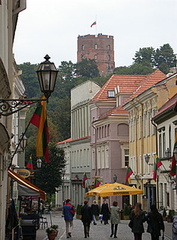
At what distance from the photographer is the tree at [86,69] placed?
167m

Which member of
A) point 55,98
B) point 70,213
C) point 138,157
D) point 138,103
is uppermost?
point 55,98

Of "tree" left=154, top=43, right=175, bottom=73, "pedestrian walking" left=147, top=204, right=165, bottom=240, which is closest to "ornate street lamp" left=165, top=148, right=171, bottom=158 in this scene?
"pedestrian walking" left=147, top=204, right=165, bottom=240

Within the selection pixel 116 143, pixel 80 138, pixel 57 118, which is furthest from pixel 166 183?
pixel 57 118

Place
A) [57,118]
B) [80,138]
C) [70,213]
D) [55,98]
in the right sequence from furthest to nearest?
[55,98] → [57,118] → [80,138] → [70,213]

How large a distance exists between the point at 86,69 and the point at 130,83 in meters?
96.7

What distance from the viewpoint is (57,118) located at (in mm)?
116938

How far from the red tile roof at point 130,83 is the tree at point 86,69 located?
8879cm

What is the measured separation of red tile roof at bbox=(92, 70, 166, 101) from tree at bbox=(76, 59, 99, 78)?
88788 mm

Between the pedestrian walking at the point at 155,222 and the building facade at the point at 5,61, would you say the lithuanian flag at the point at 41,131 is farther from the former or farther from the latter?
the pedestrian walking at the point at 155,222

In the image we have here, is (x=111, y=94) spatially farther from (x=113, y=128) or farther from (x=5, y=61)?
(x=5, y=61)

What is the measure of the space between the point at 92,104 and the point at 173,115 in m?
35.4

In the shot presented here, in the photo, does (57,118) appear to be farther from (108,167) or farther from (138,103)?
(138,103)

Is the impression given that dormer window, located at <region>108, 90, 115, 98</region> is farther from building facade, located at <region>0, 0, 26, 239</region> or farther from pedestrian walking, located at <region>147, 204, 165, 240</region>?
pedestrian walking, located at <region>147, 204, 165, 240</region>

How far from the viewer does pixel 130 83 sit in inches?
2840
